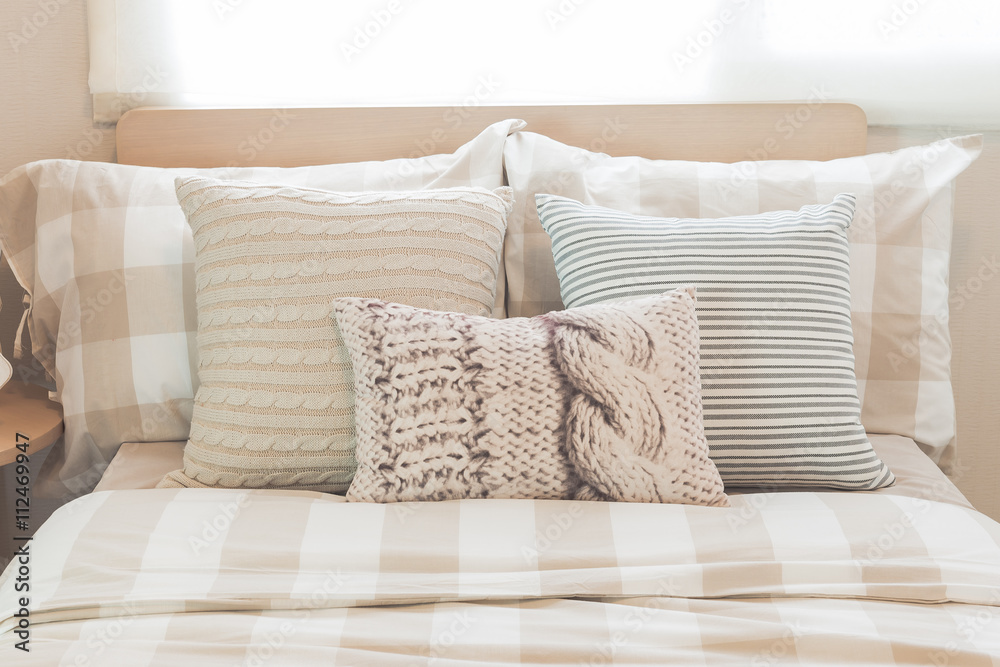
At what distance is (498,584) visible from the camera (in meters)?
0.82

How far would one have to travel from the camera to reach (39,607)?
0.79 meters

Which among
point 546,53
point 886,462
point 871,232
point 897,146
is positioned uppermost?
point 546,53

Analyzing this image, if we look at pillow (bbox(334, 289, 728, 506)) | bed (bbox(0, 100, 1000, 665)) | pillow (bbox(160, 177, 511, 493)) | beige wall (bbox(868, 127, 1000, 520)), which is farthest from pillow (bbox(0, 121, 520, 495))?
beige wall (bbox(868, 127, 1000, 520))

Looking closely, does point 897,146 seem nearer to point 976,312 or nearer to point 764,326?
point 976,312

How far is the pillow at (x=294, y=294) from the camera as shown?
106cm

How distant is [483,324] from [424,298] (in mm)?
133

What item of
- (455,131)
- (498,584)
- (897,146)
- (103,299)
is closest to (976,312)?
(897,146)

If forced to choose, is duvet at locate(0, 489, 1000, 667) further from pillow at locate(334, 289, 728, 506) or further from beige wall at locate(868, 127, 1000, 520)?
beige wall at locate(868, 127, 1000, 520)

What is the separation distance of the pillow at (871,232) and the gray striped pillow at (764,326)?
17 cm

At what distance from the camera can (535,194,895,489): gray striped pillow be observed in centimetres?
108

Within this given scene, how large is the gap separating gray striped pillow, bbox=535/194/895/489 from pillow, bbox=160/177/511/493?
22 cm

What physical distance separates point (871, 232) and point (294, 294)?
99 centimetres

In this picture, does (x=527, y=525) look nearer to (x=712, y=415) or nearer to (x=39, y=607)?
(x=712, y=415)

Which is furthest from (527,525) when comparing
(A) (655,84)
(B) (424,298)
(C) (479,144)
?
(A) (655,84)
